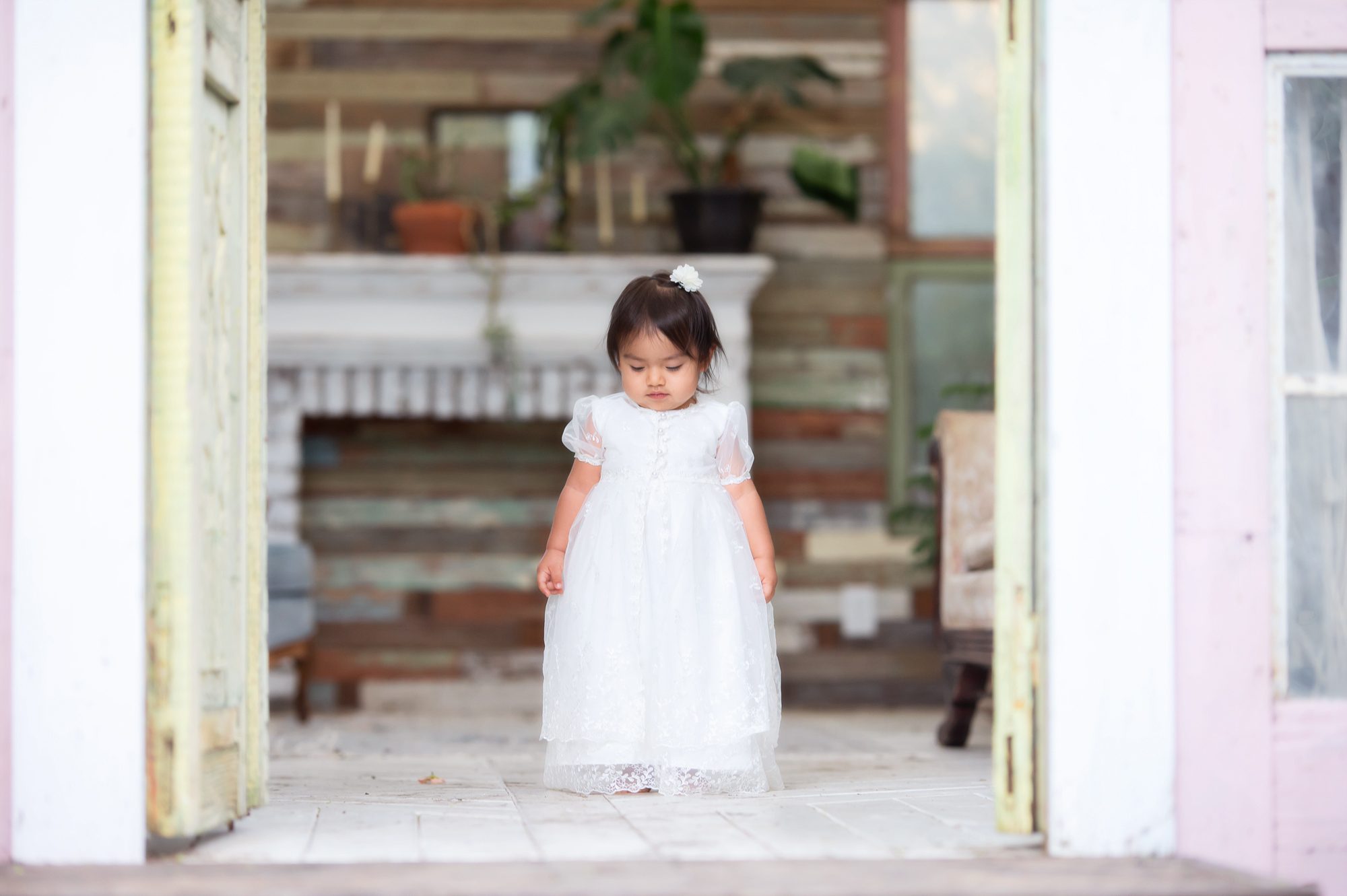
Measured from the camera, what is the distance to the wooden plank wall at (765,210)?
5.94 m

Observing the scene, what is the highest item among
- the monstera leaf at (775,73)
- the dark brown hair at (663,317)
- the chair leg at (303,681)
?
the monstera leaf at (775,73)

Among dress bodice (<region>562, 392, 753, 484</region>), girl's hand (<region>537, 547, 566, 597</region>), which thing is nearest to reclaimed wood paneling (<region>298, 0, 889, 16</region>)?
dress bodice (<region>562, 392, 753, 484</region>)

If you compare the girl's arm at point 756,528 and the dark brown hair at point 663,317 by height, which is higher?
the dark brown hair at point 663,317

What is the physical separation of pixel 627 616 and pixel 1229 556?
118 centimetres

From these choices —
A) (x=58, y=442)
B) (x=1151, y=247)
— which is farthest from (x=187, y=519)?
(x=1151, y=247)

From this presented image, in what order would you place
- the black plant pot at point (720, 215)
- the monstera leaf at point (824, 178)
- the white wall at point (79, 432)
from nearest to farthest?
the white wall at point (79, 432)
the black plant pot at point (720, 215)
the monstera leaf at point (824, 178)

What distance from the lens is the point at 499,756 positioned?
13.1 feet

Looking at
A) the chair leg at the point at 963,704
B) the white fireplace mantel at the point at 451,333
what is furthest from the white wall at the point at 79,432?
the white fireplace mantel at the point at 451,333

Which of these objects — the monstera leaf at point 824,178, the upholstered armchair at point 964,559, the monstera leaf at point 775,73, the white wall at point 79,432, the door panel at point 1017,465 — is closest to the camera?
the white wall at point 79,432

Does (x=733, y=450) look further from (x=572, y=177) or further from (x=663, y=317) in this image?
(x=572, y=177)

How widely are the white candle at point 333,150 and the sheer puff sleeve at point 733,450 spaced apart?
2948mm

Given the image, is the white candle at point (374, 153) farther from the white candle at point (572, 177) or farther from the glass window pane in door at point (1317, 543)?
the glass window pane in door at point (1317, 543)

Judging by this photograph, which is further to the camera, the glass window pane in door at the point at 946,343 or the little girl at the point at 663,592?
the glass window pane in door at the point at 946,343

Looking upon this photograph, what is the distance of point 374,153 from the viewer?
5.56 meters
